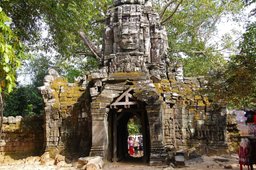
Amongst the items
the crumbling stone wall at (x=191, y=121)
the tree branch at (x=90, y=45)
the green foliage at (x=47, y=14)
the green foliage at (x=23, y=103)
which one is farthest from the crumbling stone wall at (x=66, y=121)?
the green foliage at (x=23, y=103)

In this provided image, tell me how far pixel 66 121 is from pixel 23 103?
415 inches

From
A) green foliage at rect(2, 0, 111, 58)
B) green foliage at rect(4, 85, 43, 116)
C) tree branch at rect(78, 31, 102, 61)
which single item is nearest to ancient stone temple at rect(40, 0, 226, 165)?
green foliage at rect(2, 0, 111, 58)

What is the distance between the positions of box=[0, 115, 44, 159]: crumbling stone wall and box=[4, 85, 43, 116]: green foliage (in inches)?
277

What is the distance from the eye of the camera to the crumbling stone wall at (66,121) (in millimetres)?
Answer: 13116

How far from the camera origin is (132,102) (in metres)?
11.4

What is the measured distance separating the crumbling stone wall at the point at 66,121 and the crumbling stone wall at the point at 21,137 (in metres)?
1.73

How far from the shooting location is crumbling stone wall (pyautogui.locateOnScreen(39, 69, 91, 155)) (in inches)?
516

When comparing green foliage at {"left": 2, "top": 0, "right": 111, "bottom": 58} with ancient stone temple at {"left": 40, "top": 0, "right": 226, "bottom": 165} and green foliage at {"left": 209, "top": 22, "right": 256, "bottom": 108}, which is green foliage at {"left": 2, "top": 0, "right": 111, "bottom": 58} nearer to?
ancient stone temple at {"left": 40, "top": 0, "right": 226, "bottom": 165}

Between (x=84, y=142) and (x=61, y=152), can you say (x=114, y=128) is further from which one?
(x=61, y=152)

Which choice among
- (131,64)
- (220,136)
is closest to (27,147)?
(131,64)

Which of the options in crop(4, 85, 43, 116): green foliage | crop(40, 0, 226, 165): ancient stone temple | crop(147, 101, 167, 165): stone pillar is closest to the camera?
crop(147, 101, 167, 165): stone pillar

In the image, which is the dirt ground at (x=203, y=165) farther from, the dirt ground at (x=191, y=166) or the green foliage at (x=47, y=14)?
the green foliage at (x=47, y=14)

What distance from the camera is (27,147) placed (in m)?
14.8

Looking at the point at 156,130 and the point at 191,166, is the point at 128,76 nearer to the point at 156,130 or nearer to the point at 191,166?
the point at 156,130
